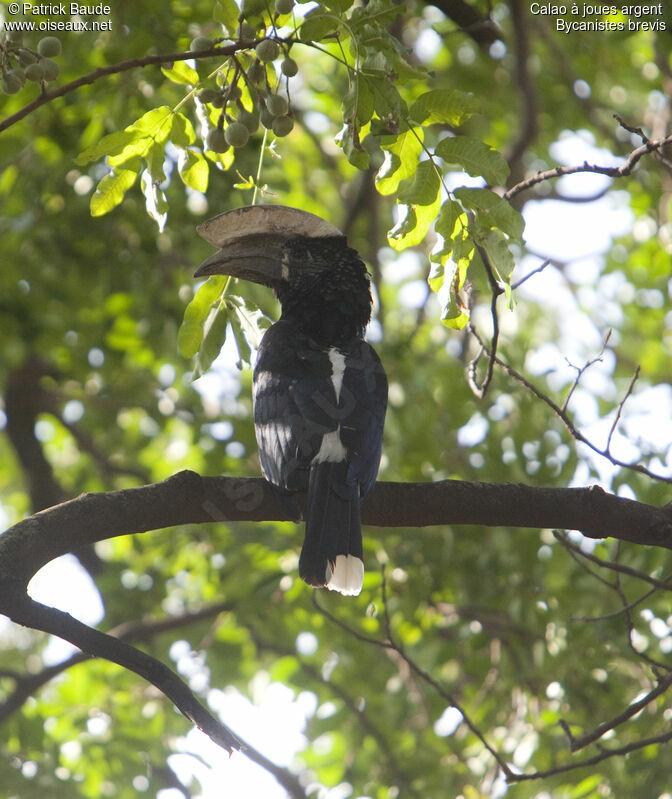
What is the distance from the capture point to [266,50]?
2307 mm

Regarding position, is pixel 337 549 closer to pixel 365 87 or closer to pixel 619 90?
pixel 365 87

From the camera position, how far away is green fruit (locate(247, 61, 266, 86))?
240cm

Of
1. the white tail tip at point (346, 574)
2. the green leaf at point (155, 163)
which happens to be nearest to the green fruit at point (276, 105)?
the green leaf at point (155, 163)

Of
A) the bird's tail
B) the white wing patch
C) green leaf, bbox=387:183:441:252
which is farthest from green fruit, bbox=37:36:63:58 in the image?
the bird's tail

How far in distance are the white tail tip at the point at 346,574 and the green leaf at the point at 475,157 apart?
1.11 metres

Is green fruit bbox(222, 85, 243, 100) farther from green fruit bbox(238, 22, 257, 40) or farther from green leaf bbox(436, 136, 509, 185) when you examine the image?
green leaf bbox(436, 136, 509, 185)

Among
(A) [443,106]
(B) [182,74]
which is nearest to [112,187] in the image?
(B) [182,74]

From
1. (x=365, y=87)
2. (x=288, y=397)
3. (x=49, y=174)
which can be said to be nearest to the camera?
(x=365, y=87)

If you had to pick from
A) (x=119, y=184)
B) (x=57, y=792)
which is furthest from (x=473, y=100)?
(x=57, y=792)

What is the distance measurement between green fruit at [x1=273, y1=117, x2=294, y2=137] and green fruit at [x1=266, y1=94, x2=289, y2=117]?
2cm

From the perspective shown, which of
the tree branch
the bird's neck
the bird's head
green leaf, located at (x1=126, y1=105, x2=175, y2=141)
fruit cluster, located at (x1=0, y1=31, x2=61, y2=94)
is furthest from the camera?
the bird's neck

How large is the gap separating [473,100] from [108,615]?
11.6 ft

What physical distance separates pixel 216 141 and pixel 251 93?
21 cm

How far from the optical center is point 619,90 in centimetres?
763
